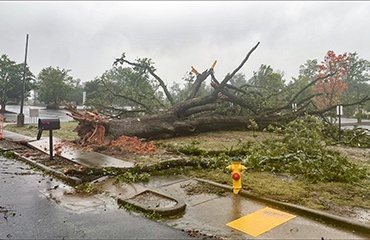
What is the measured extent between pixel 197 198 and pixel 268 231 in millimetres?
1524

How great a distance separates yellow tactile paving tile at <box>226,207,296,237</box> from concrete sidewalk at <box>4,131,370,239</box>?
71 mm

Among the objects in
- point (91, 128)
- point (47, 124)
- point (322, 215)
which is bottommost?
point (322, 215)

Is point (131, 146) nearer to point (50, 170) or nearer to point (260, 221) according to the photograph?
point (50, 170)

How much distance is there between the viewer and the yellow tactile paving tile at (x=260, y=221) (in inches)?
136

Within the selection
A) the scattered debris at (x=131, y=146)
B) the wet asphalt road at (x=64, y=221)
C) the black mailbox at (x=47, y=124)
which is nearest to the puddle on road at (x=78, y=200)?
the wet asphalt road at (x=64, y=221)

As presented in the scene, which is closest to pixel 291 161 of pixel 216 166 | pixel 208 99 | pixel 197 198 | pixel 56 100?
pixel 216 166

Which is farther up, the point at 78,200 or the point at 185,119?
the point at 185,119

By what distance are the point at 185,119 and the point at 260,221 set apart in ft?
32.2

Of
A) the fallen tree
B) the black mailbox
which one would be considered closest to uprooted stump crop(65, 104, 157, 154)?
the fallen tree

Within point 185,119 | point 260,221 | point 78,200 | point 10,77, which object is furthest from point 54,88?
point 260,221

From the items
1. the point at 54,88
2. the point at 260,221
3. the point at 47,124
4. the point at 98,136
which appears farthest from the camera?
the point at 54,88

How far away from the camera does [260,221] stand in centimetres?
369

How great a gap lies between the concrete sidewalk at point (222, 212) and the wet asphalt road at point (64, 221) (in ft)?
1.19

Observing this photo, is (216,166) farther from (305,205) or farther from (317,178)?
(305,205)
